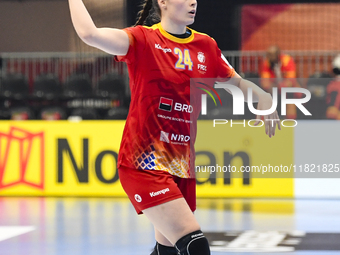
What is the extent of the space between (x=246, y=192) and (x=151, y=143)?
5340 mm

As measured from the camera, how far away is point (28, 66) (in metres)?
12.1

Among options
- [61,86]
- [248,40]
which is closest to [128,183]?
[61,86]

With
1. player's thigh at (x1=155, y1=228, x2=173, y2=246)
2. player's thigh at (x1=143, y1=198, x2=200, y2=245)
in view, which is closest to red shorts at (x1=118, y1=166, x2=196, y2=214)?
player's thigh at (x1=143, y1=198, x2=200, y2=245)

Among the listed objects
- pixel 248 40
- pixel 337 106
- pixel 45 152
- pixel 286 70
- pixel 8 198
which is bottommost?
pixel 8 198

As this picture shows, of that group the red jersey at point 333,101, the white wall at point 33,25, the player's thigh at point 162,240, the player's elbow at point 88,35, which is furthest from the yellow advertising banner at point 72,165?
the white wall at point 33,25

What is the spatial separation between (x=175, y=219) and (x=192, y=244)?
14 cm

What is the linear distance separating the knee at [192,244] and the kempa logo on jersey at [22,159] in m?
5.86

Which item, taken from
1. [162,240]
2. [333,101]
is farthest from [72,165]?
[162,240]

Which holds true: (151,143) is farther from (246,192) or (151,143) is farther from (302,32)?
(302,32)

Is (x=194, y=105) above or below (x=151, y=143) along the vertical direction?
above

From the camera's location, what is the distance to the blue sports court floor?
193 inches

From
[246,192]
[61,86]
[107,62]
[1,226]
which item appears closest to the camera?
[1,226]

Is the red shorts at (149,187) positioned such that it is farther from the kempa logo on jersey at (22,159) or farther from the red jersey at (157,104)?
the kempa logo on jersey at (22,159)

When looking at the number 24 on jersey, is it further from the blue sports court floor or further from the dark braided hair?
the blue sports court floor
